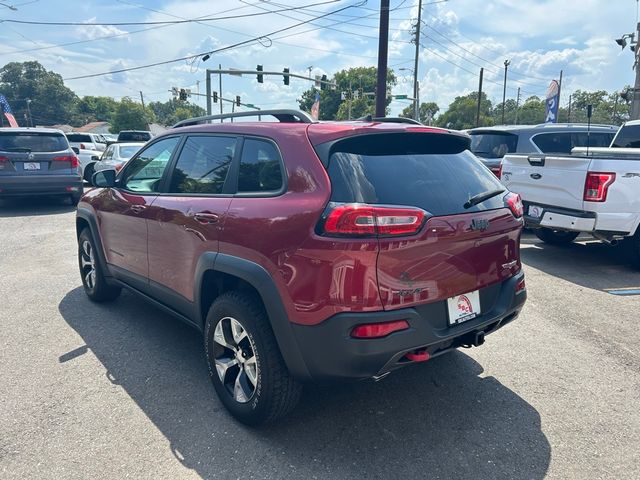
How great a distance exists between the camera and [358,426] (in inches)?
110

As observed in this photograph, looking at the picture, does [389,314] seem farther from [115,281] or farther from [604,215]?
[604,215]

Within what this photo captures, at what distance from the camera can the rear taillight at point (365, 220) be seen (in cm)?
225

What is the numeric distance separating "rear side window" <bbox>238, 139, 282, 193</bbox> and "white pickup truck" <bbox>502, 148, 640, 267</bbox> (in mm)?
4497

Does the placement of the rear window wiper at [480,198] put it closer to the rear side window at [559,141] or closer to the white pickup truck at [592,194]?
the white pickup truck at [592,194]

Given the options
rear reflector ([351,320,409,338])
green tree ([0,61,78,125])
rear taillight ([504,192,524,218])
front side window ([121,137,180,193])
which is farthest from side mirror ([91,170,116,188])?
green tree ([0,61,78,125])

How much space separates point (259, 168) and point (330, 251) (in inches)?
33.4

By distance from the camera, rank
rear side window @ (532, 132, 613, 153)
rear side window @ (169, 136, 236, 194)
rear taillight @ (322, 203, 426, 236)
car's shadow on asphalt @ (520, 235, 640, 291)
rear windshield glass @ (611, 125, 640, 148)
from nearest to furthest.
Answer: rear taillight @ (322, 203, 426, 236)
rear side window @ (169, 136, 236, 194)
car's shadow on asphalt @ (520, 235, 640, 291)
rear windshield glass @ (611, 125, 640, 148)
rear side window @ (532, 132, 613, 153)

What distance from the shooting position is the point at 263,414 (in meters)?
2.63

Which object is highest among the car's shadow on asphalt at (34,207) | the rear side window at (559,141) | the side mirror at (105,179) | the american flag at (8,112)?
the american flag at (8,112)

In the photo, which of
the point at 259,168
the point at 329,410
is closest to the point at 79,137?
the point at 259,168

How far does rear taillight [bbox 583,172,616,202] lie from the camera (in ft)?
18.0

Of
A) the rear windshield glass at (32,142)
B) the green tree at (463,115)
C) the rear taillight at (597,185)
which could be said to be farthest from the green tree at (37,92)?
the rear taillight at (597,185)

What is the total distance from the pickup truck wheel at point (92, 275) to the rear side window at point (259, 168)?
247 centimetres

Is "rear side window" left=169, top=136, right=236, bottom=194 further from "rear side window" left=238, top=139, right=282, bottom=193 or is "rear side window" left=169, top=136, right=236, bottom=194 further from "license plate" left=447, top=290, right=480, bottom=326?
"license plate" left=447, top=290, right=480, bottom=326
